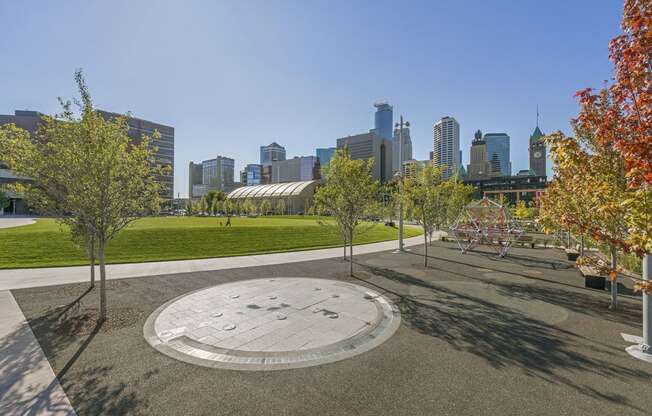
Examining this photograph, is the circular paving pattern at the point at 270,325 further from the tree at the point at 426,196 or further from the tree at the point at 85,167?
the tree at the point at 426,196

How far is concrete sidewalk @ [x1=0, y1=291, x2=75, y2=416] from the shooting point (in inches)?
169

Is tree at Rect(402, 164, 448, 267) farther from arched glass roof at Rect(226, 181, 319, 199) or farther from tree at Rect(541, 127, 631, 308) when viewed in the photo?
arched glass roof at Rect(226, 181, 319, 199)

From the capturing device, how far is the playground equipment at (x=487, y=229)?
21.2 m

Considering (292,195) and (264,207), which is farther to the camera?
(292,195)

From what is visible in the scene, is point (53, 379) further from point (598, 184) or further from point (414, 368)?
point (598, 184)

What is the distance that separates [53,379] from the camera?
5035 millimetres

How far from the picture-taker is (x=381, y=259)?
58.2 ft

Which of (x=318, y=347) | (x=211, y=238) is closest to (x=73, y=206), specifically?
(x=318, y=347)

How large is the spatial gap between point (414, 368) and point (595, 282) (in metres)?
10.8

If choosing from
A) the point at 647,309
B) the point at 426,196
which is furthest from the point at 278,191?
the point at 647,309

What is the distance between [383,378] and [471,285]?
8438 mm

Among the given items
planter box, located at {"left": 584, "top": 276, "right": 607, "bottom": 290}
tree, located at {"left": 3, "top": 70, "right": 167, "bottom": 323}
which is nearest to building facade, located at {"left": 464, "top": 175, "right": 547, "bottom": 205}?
planter box, located at {"left": 584, "top": 276, "right": 607, "bottom": 290}

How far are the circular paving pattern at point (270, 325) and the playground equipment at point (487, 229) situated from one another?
15158 millimetres

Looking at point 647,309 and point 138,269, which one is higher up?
point 647,309
